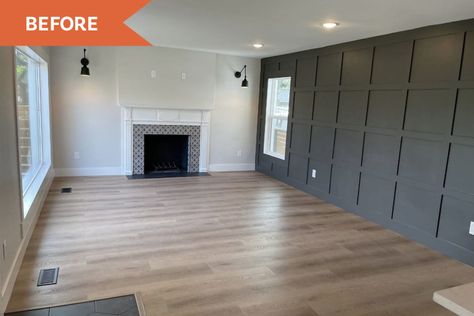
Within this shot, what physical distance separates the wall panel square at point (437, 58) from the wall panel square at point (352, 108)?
0.75 metres

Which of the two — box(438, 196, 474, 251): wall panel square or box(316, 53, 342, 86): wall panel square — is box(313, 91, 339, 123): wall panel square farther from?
box(438, 196, 474, 251): wall panel square

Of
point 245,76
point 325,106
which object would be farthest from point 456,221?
point 245,76

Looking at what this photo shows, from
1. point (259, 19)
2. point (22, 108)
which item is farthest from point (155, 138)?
point (259, 19)

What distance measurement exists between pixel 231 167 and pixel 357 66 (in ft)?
10.8

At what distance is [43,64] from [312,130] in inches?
160

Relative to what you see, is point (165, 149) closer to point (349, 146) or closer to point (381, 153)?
point (349, 146)

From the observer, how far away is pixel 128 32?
473 centimetres

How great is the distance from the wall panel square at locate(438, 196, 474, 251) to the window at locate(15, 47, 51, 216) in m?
3.97

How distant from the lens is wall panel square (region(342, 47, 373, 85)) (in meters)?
4.30

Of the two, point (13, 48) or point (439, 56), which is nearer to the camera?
point (13, 48)

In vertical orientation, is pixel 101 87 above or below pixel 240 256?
above

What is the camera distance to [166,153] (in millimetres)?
6773

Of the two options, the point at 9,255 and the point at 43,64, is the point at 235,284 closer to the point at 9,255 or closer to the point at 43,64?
the point at 9,255

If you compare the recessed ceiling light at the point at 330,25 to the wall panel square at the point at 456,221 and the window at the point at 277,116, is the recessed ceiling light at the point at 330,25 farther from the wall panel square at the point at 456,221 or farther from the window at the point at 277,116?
the window at the point at 277,116
